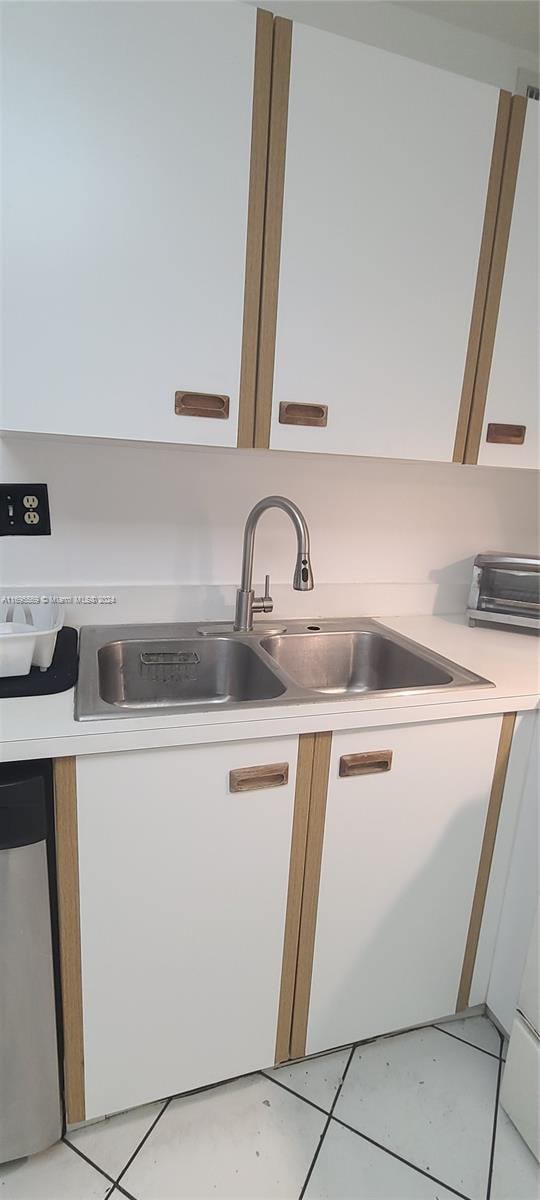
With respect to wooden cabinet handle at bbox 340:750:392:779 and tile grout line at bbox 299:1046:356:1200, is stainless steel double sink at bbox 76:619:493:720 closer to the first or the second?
wooden cabinet handle at bbox 340:750:392:779

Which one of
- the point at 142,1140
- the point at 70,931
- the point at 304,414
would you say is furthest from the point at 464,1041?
the point at 304,414

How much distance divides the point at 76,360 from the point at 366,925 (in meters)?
1.23

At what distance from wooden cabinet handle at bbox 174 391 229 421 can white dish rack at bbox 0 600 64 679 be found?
Result: 18.7 inches

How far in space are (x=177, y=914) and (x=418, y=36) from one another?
78.9 inches

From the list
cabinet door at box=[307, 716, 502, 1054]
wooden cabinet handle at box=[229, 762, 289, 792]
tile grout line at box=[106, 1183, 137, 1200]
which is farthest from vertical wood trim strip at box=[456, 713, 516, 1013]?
tile grout line at box=[106, 1183, 137, 1200]

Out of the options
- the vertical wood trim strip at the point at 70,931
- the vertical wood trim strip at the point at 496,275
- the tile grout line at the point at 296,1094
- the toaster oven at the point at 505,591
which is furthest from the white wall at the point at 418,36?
the tile grout line at the point at 296,1094

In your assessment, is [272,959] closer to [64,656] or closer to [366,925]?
[366,925]

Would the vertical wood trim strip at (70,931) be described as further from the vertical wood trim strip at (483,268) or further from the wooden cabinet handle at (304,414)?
the vertical wood trim strip at (483,268)

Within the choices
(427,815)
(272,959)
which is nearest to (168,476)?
(427,815)

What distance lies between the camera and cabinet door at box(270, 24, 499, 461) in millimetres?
1106

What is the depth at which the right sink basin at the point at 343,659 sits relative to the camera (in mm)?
1471

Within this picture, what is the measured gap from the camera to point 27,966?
1.00 meters

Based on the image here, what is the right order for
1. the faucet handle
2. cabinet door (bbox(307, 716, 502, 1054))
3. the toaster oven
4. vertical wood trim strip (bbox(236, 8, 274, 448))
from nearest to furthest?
vertical wood trim strip (bbox(236, 8, 274, 448)) → cabinet door (bbox(307, 716, 502, 1054)) → the faucet handle → the toaster oven

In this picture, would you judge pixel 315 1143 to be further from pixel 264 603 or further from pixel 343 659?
pixel 264 603
